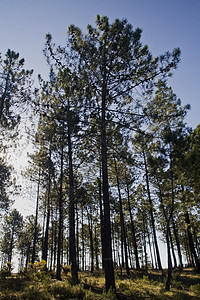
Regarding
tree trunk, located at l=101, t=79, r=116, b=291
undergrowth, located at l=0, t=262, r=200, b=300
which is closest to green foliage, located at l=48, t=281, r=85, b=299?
undergrowth, located at l=0, t=262, r=200, b=300

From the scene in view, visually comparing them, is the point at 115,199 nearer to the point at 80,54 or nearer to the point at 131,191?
the point at 131,191

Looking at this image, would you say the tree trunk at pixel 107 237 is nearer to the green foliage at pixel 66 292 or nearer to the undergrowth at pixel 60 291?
the undergrowth at pixel 60 291

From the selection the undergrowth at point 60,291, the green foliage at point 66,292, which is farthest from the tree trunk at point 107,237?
the green foliage at point 66,292

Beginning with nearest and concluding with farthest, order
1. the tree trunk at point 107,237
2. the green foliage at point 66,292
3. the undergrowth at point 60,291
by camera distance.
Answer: the undergrowth at point 60,291
the green foliage at point 66,292
the tree trunk at point 107,237

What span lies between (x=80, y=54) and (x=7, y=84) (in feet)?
20.6

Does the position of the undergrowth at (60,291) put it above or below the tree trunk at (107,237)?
below

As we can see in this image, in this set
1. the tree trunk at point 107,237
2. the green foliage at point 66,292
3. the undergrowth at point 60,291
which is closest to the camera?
the undergrowth at point 60,291

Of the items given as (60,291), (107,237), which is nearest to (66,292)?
(60,291)

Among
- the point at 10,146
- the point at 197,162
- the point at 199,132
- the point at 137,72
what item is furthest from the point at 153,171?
the point at 10,146

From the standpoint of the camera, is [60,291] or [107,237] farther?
[107,237]

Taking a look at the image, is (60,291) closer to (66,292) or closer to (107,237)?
(66,292)

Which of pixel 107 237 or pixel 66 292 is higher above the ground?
pixel 107 237

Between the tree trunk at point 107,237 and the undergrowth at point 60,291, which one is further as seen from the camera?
the tree trunk at point 107,237

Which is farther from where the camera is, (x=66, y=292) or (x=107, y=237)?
(x=107, y=237)
